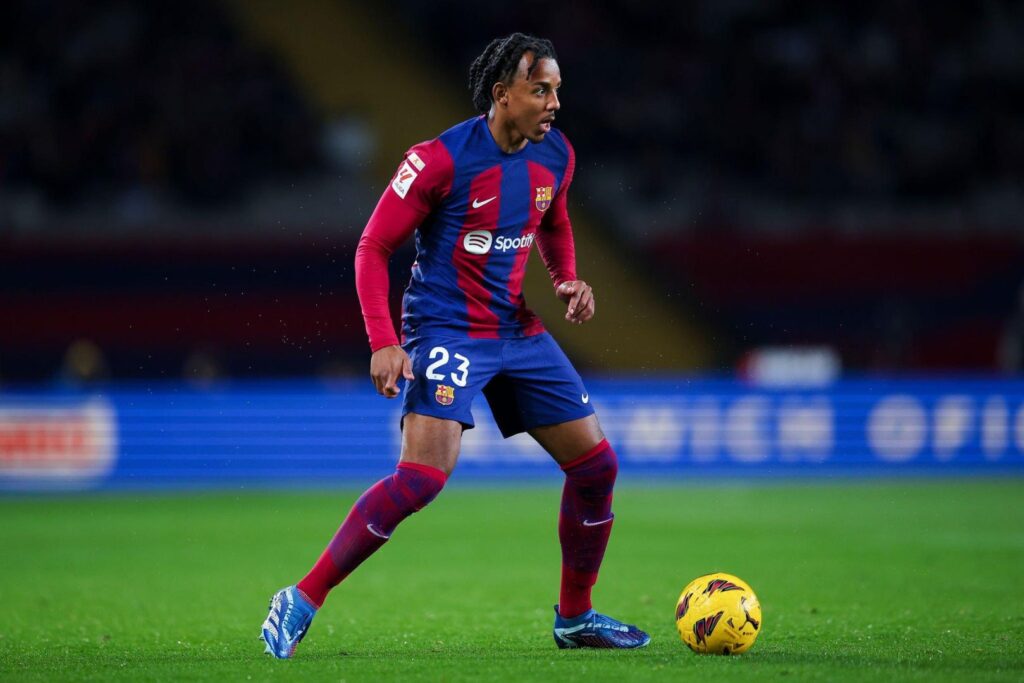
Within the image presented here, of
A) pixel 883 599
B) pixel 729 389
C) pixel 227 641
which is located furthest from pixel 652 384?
pixel 227 641

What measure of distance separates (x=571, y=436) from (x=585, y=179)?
1576 centimetres

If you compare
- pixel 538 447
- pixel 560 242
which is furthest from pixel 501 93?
pixel 538 447

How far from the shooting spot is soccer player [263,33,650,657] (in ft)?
16.3

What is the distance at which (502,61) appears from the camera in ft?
17.0

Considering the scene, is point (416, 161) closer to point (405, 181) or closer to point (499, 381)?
point (405, 181)

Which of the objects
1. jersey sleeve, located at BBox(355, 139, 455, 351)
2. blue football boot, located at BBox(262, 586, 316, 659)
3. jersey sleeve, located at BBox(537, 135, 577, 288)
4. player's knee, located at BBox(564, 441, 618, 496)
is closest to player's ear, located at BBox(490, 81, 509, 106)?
jersey sleeve, located at BBox(355, 139, 455, 351)

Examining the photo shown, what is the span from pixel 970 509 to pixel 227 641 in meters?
7.97

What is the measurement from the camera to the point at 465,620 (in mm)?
6344

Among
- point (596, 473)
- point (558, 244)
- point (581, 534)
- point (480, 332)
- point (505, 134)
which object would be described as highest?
point (505, 134)

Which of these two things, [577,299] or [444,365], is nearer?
[444,365]

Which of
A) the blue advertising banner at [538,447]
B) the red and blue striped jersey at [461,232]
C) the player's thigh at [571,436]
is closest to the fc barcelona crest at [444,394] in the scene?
the red and blue striped jersey at [461,232]

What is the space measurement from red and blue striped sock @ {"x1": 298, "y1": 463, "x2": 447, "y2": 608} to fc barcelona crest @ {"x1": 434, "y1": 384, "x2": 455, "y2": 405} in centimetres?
24

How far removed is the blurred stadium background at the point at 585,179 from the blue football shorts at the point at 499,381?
11.7 meters

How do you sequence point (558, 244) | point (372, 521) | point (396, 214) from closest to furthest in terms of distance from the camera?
point (372, 521) → point (396, 214) → point (558, 244)
